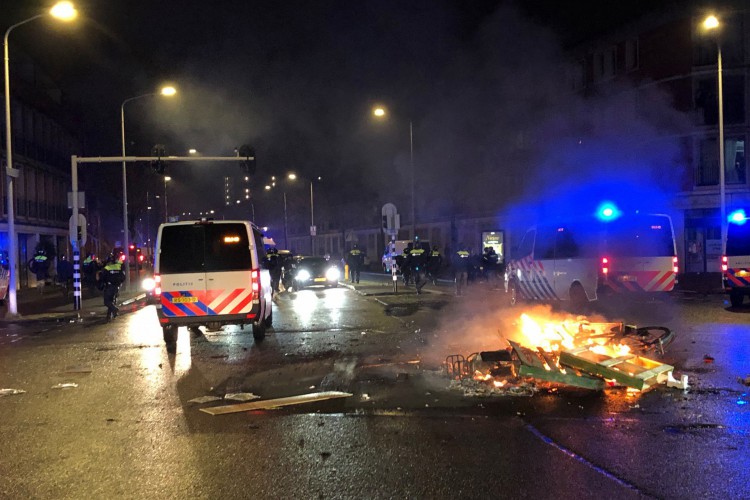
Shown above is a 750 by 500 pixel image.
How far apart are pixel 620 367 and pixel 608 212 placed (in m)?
5.71

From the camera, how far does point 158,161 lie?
1709 cm

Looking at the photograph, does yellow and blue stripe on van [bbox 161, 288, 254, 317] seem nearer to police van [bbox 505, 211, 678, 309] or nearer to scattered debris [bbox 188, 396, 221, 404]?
scattered debris [bbox 188, 396, 221, 404]

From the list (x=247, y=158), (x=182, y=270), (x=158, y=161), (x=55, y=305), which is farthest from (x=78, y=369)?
(x=55, y=305)

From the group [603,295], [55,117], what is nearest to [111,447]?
[603,295]

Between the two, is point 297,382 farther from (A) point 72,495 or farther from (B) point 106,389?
(A) point 72,495

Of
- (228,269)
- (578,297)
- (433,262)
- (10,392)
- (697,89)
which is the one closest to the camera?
(10,392)

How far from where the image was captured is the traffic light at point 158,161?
16.9 metres

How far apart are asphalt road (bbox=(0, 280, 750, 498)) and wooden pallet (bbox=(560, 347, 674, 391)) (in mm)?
134

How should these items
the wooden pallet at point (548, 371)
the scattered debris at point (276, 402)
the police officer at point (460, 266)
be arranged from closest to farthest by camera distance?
1. the scattered debris at point (276, 402)
2. the wooden pallet at point (548, 371)
3. the police officer at point (460, 266)

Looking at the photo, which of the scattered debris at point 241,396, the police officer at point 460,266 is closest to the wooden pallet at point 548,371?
the scattered debris at point 241,396

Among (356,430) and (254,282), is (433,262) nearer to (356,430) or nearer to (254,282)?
(254,282)

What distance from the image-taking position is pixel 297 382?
6.61 meters

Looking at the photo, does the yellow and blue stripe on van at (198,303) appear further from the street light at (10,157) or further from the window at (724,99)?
the window at (724,99)

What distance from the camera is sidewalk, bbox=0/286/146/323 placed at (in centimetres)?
1438
